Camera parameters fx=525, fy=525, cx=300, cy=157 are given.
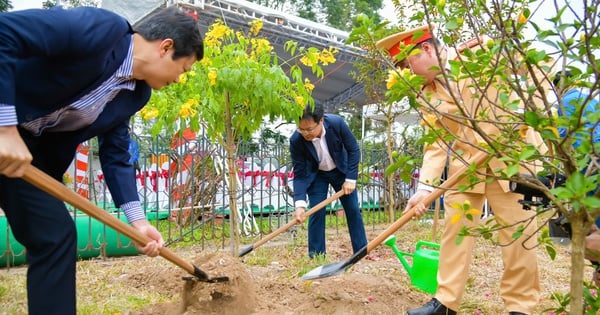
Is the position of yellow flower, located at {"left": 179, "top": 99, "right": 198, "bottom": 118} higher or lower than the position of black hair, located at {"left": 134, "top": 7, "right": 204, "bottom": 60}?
lower

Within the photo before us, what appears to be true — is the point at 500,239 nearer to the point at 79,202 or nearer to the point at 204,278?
the point at 204,278

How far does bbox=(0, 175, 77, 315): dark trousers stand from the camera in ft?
6.42

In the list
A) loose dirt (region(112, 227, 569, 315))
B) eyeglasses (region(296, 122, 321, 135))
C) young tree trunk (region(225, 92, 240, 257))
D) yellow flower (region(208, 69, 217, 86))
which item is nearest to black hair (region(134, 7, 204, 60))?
yellow flower (region(208, 69, 217, 86))

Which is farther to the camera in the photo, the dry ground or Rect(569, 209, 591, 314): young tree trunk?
the dry ground

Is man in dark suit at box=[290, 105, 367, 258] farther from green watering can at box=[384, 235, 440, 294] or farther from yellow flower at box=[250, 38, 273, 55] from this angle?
green watering can at box=[384, 235, 440, 294]

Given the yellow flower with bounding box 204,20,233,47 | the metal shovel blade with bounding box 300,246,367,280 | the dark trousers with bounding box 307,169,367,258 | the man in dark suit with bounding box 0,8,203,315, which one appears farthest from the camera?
the dark trousers with bounding box 307,169,367,258

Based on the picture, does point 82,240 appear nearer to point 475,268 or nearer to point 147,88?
point 147,88

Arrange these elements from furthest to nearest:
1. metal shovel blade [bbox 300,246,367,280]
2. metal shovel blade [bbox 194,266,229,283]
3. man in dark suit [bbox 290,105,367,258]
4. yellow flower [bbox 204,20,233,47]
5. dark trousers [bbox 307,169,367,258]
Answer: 1. dark trousers [bbox 307,169,367,258]
2. man in dark suit [bbox 290,105,367,258]
3. yellow flower [bbox 204,20,233,47]
4. metal shovel blade [bbox 300,246,367,280]
5. metal shovel blade [bbox 194,266,229,283]

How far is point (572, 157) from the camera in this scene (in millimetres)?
1457

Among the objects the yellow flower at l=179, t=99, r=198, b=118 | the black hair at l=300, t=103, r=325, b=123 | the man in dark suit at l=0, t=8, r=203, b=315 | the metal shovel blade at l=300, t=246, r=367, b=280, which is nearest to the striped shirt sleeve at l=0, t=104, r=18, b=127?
the man in dark suit at l=0, t=8, r=203, b=315

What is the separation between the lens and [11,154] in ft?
5.26

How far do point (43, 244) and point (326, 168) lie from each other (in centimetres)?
322

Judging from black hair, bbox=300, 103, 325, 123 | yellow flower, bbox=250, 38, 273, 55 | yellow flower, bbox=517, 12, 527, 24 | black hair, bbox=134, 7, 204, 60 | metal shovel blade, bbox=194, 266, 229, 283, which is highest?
yellow flower, bbox=250, 38, 273, 55

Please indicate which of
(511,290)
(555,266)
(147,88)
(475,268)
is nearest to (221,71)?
(147,88)
